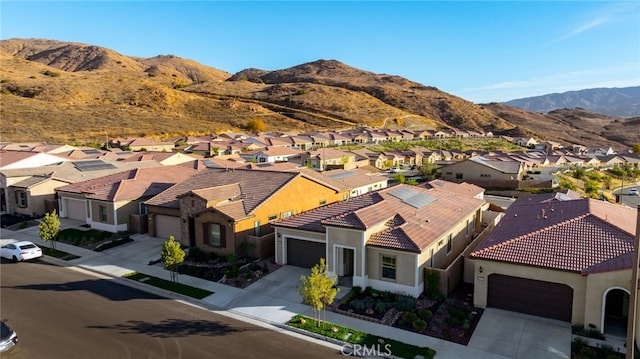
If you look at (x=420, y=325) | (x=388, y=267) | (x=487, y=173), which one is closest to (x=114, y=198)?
(x=388, y=267)

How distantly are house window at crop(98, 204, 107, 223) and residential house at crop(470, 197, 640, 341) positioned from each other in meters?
27.1

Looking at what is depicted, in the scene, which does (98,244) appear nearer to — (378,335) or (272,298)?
(272,298)

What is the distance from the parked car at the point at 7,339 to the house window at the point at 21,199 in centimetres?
2583

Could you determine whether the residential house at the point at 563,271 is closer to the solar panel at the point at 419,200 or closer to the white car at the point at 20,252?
the solar panel at the point at 419,200

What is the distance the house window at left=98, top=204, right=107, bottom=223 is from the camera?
32.9m

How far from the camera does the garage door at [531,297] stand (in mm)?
17953

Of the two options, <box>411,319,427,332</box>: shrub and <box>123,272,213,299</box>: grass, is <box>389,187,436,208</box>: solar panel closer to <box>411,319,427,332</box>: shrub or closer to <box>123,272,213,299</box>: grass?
<box>411,319,427,332</box>: shrub

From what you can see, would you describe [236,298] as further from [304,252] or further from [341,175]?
[341,175]

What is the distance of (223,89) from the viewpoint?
7608 inches

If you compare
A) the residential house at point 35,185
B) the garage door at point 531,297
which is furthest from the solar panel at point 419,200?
the residential house at point 35,185

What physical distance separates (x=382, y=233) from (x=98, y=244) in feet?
65.7

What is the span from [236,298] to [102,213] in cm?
1793

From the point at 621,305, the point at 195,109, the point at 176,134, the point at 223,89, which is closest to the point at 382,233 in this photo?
the point at 621,305

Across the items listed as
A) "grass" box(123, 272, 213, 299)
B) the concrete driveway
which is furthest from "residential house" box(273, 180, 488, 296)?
"grass" box(123, 272, 213, 299)
